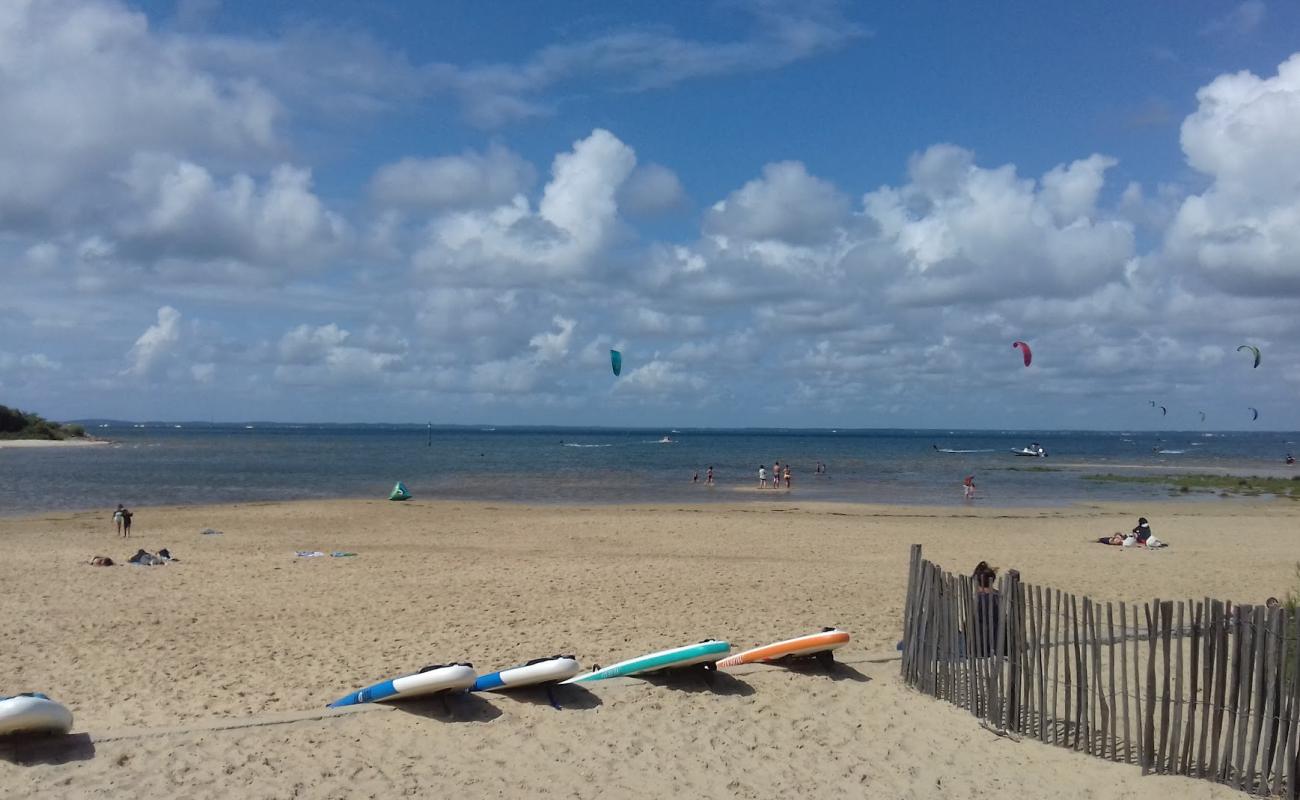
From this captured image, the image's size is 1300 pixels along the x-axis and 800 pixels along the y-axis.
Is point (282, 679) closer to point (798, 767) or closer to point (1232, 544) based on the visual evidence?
point (798, 767)

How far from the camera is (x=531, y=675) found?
677 centimetres

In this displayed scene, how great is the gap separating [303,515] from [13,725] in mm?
20398

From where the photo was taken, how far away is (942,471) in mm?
52281

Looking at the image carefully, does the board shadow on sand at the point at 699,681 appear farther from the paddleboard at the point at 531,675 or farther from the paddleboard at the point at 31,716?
the paddleboard at the point at 31,716

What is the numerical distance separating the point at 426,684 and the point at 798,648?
288cm

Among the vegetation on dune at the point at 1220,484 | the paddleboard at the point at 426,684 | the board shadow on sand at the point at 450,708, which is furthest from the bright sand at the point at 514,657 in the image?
the vegetation on dune at the point at 1220,484

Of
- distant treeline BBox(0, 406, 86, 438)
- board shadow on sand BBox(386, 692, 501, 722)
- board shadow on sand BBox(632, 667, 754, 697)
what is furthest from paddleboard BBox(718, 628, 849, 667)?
distant treeline BBox(0, 406, 86, 438)

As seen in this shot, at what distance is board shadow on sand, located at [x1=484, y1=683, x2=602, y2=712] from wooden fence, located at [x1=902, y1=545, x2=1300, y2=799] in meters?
2.51

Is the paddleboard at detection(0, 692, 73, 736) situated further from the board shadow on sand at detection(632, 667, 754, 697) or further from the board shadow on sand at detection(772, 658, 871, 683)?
the board shadow on sand at detection(772, 658, 871, 683)

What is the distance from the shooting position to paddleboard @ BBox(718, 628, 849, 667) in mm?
7551

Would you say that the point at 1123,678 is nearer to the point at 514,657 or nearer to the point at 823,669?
the point at 823,669

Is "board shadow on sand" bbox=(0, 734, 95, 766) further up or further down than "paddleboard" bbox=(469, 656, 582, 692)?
further down

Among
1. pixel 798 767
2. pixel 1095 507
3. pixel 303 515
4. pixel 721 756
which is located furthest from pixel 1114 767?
pixel 1095 507

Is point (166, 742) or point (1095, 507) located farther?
point (1095, 507)
